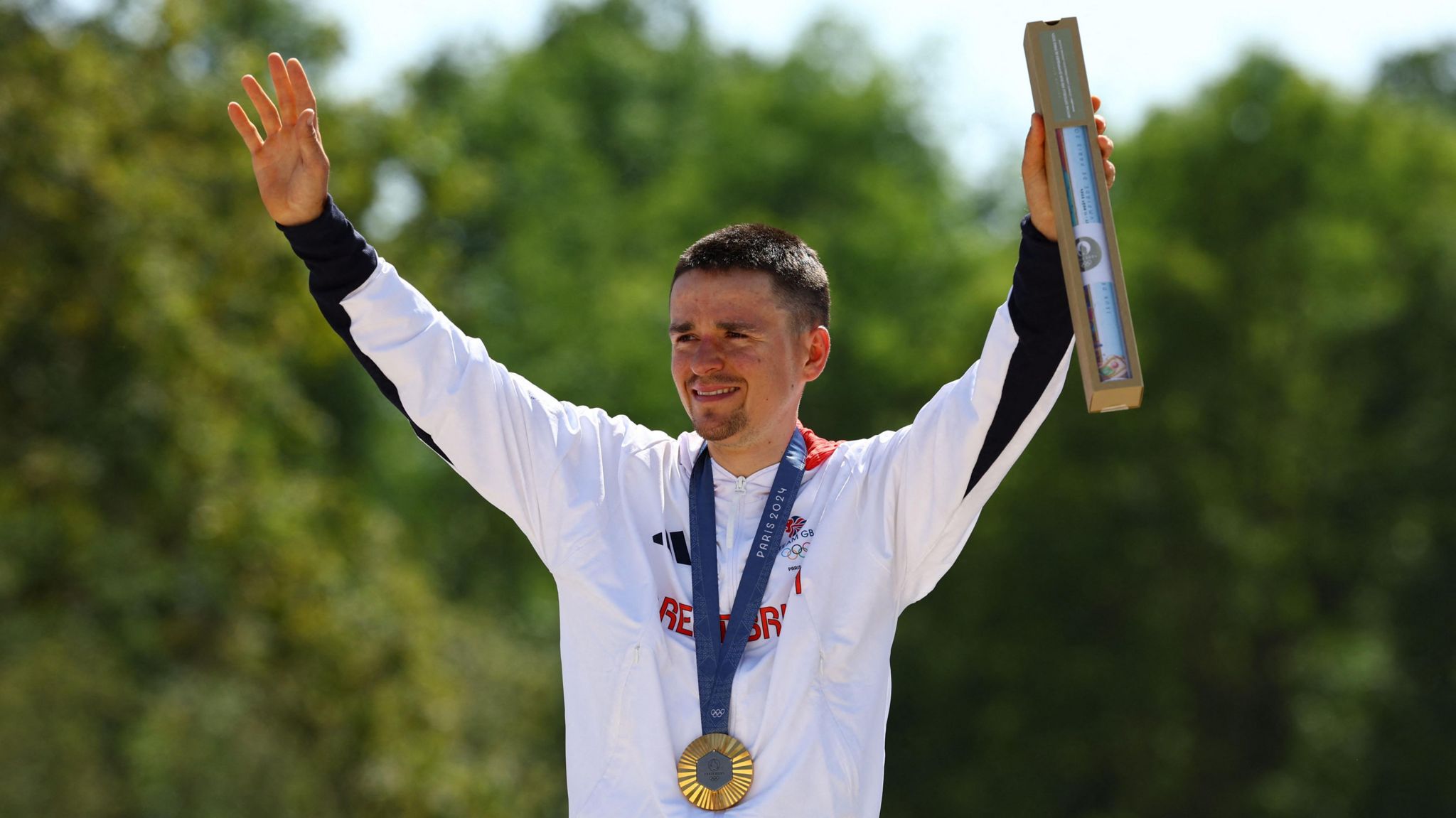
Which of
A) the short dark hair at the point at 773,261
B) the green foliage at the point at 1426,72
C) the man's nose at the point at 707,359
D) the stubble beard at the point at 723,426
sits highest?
the green foliage at the point at 1426,72

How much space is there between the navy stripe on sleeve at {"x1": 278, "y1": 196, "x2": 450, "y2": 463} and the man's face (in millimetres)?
710

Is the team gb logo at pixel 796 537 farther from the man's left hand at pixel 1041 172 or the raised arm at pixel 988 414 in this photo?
the man's left hand at pixel 1041 172

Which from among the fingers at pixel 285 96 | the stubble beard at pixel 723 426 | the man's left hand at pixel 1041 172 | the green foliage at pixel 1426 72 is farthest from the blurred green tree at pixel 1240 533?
the fingers at pixel 285 96

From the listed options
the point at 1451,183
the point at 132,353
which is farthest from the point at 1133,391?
the point at 1451,183

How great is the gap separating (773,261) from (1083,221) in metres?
0.86

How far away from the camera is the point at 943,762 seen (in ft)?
81.4

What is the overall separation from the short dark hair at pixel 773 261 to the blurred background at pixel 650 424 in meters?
11.5

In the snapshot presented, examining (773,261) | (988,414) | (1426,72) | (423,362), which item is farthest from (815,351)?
(1426,72)

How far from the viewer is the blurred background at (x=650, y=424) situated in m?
15.8

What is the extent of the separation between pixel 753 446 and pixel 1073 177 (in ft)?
3.43

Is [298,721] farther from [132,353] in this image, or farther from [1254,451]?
[1254,451]

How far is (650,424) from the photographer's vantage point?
25.3m

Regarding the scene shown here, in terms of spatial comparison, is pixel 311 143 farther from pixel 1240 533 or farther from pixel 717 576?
pixel 1240 533

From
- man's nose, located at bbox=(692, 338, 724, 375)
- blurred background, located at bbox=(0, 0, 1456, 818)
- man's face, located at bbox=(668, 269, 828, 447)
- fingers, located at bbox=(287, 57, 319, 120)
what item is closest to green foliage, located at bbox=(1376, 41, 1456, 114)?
blurred background, located at bbox=(0, 0, 1456, 818)
